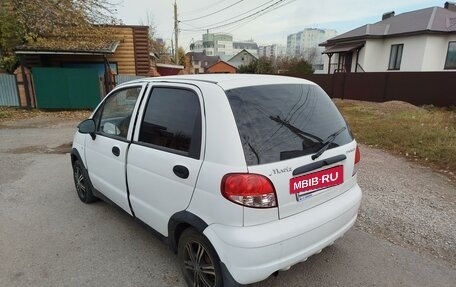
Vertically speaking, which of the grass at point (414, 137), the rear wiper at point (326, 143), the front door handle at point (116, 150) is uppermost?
the rear wiper at point (326, 143)

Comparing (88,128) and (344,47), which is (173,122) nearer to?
(88,128)

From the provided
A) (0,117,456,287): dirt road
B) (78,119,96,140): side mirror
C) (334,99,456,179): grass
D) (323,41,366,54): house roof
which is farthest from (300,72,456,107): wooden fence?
(78,119,96,140): side mirror

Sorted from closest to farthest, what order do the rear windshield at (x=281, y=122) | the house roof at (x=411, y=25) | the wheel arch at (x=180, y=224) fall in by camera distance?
the rear windshield at (x=281, y=122) → the wheel arch at (x=180, y=224) → the house roof at (x=411, y=25)

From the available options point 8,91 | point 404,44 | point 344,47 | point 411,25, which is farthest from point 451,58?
point 8,91

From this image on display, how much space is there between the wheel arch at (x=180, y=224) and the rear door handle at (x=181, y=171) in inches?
10.8

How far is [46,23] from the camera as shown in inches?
567

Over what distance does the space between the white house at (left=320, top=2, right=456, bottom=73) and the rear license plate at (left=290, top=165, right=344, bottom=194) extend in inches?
948

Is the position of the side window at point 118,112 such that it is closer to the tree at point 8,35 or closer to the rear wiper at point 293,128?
the rear wiper at point 293,128

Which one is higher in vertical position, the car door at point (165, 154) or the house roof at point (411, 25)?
the house roof at point (411, 25)

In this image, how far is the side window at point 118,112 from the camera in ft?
9.89

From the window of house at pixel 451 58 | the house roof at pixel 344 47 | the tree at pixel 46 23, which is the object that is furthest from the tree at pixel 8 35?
the window of house at pixel 451 58

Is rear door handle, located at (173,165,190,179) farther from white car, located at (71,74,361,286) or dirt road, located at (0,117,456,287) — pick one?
→ dirt road, located at (0,117,456,287)

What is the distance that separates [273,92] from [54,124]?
10.7 metres

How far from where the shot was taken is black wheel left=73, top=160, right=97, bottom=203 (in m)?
3.93
